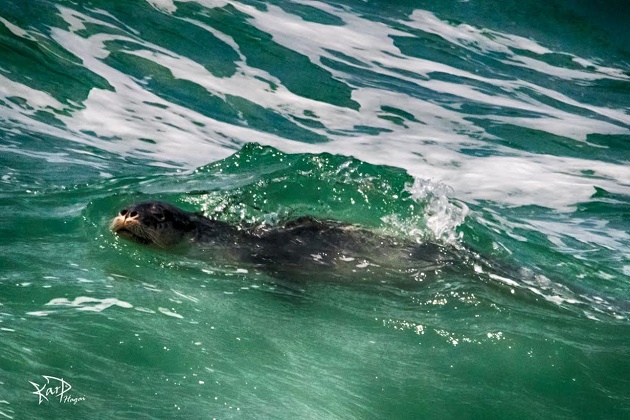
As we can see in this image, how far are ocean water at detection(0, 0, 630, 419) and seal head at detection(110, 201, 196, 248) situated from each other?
104 millimetres

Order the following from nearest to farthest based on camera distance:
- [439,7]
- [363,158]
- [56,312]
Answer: [56,312]
[363,158]
[439,7]

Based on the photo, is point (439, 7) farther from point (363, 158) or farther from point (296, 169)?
point (296, 169)

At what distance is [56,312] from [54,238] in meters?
1.49

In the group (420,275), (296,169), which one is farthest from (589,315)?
(296,169)

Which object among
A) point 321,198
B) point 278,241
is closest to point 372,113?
point 321,198

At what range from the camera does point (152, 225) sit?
6578 millimetres

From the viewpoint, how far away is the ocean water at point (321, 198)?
5031 millimetres

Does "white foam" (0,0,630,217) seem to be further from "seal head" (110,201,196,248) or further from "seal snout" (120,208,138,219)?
"seal snout" (120,208,138,219)

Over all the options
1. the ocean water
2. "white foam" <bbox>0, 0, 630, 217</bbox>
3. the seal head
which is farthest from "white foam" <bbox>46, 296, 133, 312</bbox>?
"white foam" <bbox>0, 0, 630, 217</bbox>

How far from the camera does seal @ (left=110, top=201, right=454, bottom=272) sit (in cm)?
661

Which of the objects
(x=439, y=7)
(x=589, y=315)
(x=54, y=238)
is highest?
(x=439, y=7)

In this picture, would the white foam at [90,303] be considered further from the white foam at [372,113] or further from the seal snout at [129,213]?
the white foam at [372,113]

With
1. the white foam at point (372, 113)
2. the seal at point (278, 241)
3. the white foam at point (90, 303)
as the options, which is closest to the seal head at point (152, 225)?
the seal at point (278, 241)

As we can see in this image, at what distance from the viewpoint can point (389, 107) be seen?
12.3m
